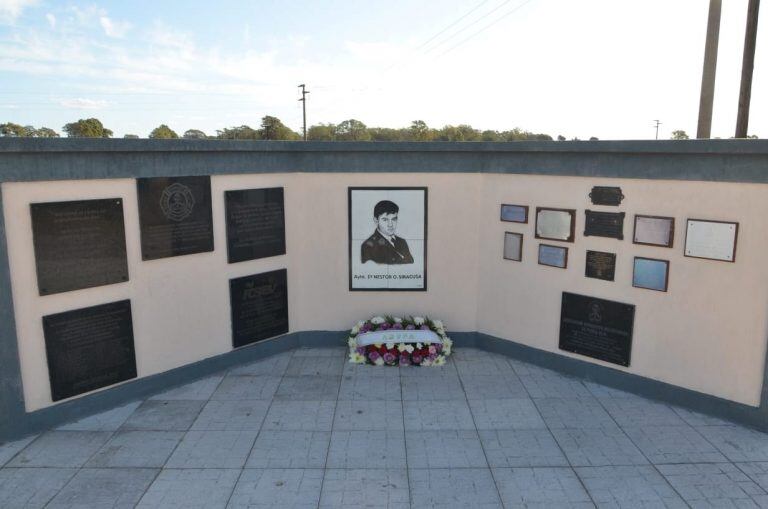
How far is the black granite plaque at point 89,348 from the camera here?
21.2 ft

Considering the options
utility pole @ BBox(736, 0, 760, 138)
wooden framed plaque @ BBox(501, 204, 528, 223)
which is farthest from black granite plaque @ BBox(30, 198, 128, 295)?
utility pole @ BBox(736, 0, 760, 138)

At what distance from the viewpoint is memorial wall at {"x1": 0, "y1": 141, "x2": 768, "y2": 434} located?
21.0ft

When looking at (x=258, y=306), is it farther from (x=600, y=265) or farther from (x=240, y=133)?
(x=240, y=133)

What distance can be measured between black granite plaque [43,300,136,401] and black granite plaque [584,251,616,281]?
20.1 feet

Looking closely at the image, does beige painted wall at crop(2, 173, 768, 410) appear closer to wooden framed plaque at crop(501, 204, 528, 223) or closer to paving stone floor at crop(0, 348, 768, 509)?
wooden framed plaque at crop(501, 204, 528, 223)

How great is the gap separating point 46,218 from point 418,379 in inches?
201

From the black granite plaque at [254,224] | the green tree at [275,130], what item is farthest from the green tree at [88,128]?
the black granite plaque at [254,224]

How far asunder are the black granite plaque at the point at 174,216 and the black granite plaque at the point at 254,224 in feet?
1.12

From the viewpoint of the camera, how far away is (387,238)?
29.2 ft

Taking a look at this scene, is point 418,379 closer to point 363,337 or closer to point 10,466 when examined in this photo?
point 363,337

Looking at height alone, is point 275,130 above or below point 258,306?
above

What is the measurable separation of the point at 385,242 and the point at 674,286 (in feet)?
13.6

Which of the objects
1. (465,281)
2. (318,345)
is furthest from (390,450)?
(465,281)

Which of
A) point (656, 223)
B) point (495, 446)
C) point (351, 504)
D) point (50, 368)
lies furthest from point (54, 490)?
point (656, 223)
